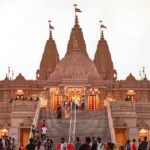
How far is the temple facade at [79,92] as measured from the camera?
5488 centimetres

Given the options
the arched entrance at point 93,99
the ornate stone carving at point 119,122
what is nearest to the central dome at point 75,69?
the arched entrance at point 93,99

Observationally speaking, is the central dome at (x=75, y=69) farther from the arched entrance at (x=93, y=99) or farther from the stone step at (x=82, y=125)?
the stone step at (x=82, y=125)

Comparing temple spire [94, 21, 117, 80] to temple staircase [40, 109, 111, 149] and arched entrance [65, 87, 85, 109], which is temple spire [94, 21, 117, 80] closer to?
arched entrance [65, 87, 85, 109]

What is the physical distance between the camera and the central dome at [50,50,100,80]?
65.6m

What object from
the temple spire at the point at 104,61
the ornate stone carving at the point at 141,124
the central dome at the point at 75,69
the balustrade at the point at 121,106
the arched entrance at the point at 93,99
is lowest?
the ornate stone carving at the point at 141,124

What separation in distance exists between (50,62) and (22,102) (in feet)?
127

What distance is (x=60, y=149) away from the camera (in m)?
31.1

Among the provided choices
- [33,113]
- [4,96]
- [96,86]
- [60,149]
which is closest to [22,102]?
[33,113]

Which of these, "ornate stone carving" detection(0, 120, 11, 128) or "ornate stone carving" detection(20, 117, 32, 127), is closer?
"ornate stone carving" detection(20, 117, 32, 127)

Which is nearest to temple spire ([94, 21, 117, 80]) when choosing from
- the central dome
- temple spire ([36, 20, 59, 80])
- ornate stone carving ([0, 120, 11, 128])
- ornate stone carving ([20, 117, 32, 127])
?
temple spire ([36, 20, 59, 80])

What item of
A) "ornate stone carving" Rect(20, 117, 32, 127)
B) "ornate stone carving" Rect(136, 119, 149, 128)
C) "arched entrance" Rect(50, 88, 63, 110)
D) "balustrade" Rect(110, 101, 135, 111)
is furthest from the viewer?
"arched entrance" Rect(50, 88, 63, 110)

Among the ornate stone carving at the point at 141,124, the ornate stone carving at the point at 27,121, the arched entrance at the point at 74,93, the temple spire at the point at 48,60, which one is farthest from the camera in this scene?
the temple spire at the point at 48,60

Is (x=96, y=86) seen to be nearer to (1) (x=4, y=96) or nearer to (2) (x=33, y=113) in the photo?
(2) (x=33, y=113)

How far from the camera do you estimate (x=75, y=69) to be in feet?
218
